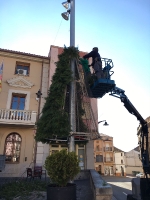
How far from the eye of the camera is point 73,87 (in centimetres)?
762

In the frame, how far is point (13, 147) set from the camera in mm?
13336

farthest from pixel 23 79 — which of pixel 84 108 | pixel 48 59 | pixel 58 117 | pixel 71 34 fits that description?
pixel 58 117

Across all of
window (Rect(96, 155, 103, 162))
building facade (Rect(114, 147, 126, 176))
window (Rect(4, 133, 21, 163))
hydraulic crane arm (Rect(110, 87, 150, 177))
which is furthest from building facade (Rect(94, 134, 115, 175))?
hydraulic crane arm (Rect(110, 87, 150, 177))

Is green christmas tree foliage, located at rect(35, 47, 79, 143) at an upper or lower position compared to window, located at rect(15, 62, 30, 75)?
lower

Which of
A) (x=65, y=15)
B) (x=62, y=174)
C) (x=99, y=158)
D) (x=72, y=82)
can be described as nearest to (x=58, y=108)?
(x=72, y=82)

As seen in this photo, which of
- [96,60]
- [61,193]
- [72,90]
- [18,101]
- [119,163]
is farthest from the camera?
[119,163]

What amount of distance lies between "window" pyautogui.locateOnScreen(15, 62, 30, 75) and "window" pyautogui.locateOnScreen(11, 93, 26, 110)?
241 centimetres

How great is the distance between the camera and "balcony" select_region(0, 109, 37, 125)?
42.4ft

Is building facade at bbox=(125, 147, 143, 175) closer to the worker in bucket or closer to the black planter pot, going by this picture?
the worker in bucket

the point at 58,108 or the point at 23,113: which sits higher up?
the point at 23,113

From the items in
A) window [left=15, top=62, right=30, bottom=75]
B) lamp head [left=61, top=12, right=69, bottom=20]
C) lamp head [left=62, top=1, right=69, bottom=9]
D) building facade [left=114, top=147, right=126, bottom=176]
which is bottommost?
building facade [left=114, top=147, right=126, bottom=176]

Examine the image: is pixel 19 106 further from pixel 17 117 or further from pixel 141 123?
pixel 141 123

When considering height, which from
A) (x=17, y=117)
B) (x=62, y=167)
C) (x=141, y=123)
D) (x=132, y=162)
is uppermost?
(x=17, y=117)

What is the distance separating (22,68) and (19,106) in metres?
4.18
